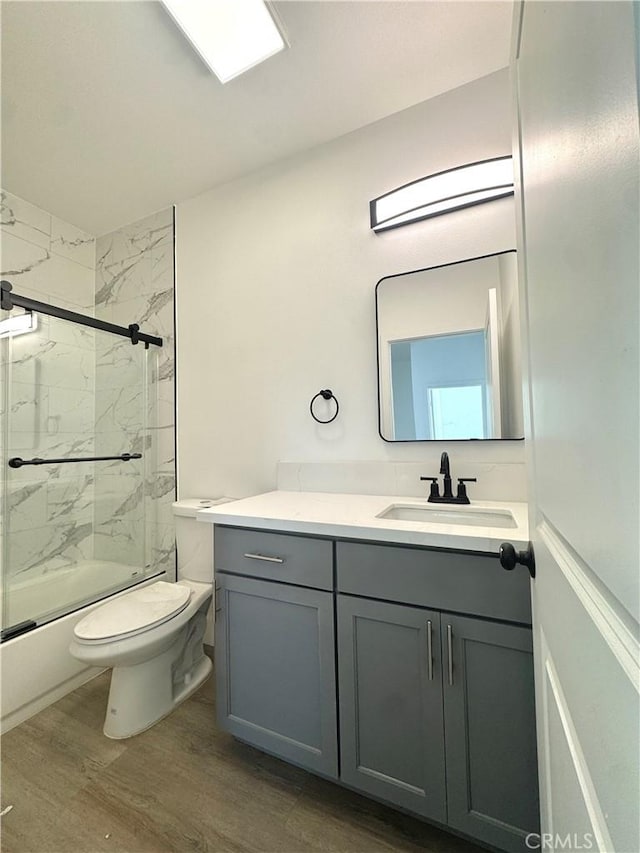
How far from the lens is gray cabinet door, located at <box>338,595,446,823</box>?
963 millimetres

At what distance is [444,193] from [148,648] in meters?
2.21

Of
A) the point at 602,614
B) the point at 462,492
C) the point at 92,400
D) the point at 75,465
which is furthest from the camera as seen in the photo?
the point at 92,400

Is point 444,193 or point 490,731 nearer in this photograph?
point 490,731

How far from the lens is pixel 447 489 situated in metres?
1.43

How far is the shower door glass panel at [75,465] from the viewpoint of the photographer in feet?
6.48

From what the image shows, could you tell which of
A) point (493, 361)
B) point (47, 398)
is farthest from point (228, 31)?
point (47, 398)

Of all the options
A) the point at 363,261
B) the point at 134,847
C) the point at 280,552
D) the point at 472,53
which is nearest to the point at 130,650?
the point at 134,847

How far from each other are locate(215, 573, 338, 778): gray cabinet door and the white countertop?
0.70ft

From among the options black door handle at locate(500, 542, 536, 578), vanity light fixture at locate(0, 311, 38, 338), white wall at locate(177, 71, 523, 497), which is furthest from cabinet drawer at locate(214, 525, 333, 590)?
vanity light fixture at locate(0, 311, 38, 338)

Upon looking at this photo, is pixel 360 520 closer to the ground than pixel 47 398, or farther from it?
closer to the ground

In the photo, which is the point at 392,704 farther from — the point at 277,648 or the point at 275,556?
the point at 275,556

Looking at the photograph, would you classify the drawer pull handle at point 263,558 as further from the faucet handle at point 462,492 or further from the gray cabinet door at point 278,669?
the faucet handle at point 462,492

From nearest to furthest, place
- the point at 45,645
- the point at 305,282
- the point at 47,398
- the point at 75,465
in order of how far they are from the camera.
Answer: the point at 45,645, the point at 305,282, the point at 47,398, the point at 75,465

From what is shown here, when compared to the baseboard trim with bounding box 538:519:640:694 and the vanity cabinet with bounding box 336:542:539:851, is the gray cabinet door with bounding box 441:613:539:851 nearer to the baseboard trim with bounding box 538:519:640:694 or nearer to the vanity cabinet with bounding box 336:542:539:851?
the vanity cabinet with bounding box 336:542:539:851
